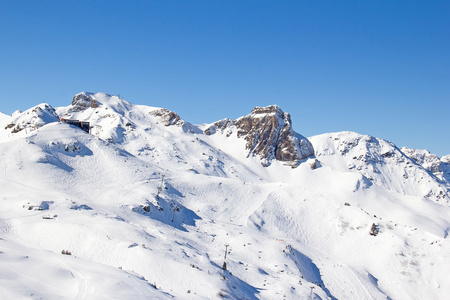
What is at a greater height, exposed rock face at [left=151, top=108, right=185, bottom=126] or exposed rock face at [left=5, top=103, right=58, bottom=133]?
exposed rock face at [left=151, top=108, right=185, bottom=126]

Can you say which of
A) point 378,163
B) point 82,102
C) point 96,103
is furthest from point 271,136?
point 82,102

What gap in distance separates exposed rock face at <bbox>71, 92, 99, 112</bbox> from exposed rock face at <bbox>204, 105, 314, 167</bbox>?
44.9m

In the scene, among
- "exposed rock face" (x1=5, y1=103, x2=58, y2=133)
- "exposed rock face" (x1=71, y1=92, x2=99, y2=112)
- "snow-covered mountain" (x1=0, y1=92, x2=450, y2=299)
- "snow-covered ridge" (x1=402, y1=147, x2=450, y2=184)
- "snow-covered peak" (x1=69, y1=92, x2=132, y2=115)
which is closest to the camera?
"snow-covered mountain" (x1=0, y1=92, x2=450, y2=299)

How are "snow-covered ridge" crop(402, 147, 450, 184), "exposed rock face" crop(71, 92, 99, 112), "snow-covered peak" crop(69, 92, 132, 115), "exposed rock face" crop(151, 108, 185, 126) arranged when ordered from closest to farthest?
"exposed rock face" crop(71, 92, 99, 112), "snow-covered peak" crop(69, 92, 132, 115), "exposed rock face" crop(151, 108, 185, 126), "snow-covered ridge" crop(402, 147, 450, 184)

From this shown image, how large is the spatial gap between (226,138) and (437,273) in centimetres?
9285

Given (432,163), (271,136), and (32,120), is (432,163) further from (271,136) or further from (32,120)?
(32,120)

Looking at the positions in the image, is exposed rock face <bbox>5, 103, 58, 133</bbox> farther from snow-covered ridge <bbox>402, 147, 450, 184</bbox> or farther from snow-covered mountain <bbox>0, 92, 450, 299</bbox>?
snow-covered ridge <bbox>402, 147, 450, 184</bbox>

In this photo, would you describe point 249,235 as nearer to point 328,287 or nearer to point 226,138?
point 328,287

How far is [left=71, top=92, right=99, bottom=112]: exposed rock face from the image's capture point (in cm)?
11775

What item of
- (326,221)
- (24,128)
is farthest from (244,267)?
(24,128)

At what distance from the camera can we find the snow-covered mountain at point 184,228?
55.0ft

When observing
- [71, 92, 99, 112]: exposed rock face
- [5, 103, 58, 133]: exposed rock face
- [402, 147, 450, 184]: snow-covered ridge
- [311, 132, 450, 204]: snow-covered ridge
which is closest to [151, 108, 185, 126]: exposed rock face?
[71, 92, 99, 112]: exposed rock face

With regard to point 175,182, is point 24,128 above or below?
above

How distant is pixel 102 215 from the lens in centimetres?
3369
